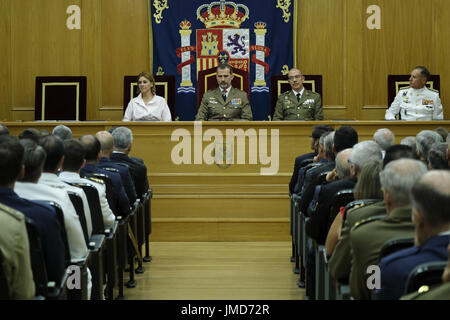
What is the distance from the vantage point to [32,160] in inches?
96.4

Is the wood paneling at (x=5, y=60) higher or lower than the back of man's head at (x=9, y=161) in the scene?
higher

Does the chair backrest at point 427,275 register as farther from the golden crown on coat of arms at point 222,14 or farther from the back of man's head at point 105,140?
the golden crown on coat of arms at point 222,14

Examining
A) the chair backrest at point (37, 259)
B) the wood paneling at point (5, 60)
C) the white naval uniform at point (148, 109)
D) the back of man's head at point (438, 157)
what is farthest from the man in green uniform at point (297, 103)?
the chair backrest at point (37, 259)

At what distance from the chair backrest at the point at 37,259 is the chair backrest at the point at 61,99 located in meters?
5.62

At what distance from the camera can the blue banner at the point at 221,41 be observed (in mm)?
8078

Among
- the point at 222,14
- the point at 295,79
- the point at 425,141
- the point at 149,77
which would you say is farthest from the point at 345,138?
the point at 222,14

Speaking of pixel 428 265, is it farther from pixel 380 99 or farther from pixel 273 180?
pixel 380 99

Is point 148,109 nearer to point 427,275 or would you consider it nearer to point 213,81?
point 213,81

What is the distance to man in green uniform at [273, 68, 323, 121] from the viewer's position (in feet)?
23.4

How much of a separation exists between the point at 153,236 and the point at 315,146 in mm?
1969

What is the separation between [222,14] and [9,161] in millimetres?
6296

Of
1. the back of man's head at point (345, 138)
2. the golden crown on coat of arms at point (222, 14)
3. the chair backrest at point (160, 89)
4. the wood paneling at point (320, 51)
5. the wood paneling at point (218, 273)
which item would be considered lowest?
the wood paneling at point (218, 273)

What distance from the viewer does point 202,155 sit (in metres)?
6.01

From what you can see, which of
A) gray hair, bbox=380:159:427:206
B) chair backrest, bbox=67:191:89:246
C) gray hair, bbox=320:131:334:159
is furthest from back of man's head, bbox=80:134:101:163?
gray hair, bbox=380:159:427:206
